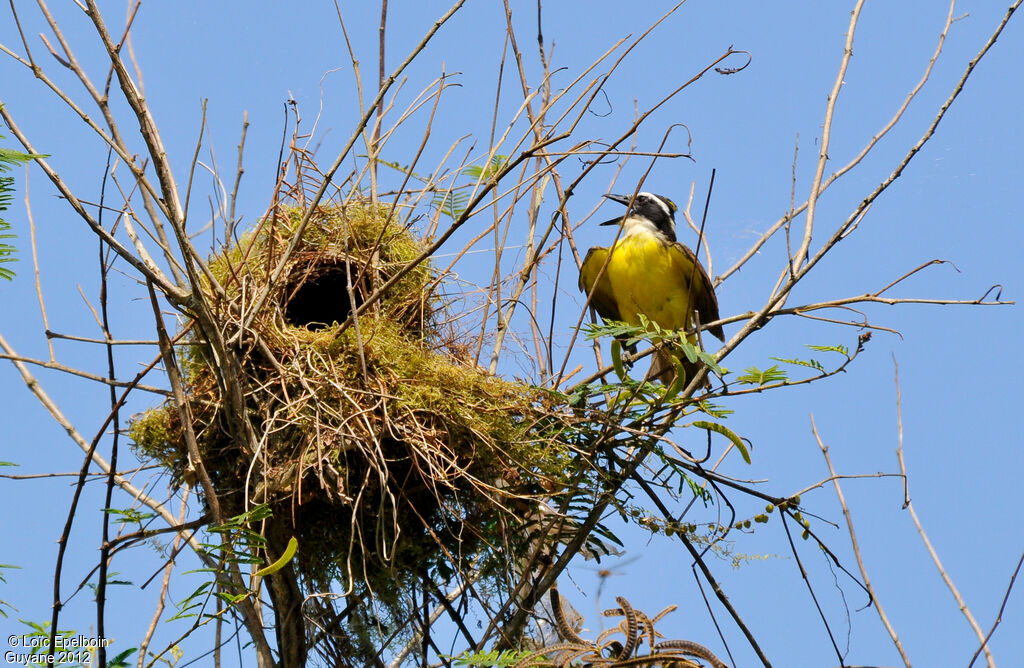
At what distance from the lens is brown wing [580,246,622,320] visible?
205 inches

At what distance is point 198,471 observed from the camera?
9.19 feet

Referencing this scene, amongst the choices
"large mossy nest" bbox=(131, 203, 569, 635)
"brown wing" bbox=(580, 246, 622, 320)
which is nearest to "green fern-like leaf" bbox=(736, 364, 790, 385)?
"large mossy nest" bbox=(131, 203, 569, 635)

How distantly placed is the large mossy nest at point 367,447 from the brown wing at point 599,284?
5.75 feet

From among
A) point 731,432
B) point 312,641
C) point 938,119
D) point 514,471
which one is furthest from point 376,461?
point 938,119

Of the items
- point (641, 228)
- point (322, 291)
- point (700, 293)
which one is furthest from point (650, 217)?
point (322, 291)

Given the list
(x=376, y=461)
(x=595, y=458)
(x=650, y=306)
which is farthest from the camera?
(x=650, y=306)

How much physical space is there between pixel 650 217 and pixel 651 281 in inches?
18.2

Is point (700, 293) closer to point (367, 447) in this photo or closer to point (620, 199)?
point (620, 199)

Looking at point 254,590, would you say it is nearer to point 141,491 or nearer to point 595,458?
point 141,491

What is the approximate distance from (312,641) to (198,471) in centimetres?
95

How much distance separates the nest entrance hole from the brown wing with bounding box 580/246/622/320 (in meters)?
1.32

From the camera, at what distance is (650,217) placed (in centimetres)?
543

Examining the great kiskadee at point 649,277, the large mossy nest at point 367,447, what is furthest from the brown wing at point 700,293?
the large mossy nest at point 367,447

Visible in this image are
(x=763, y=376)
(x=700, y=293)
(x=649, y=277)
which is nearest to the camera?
(x=763, y=376)
